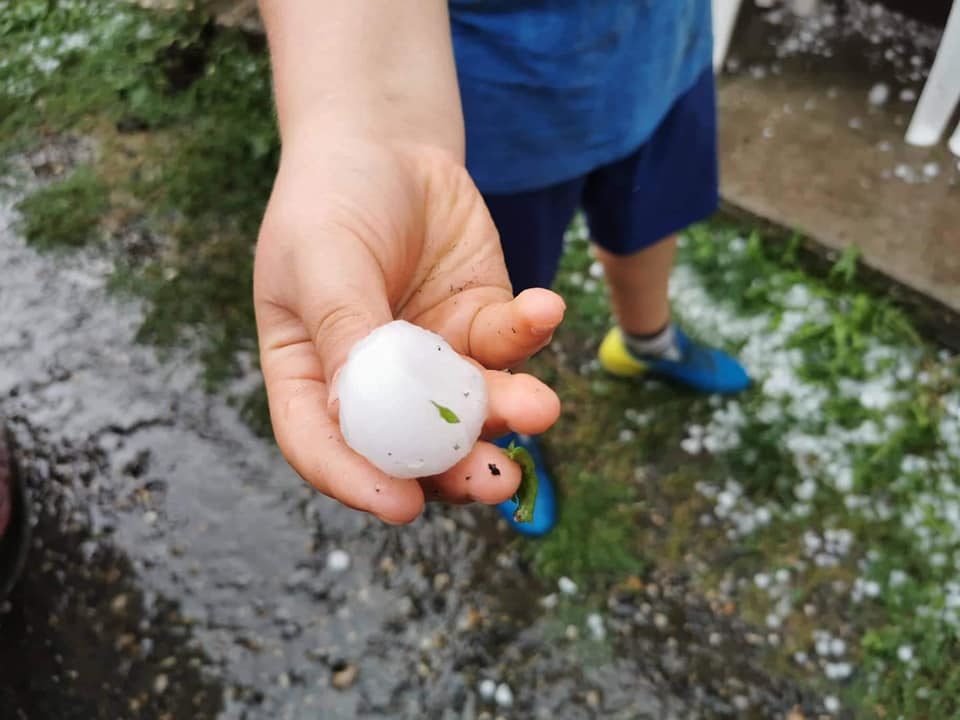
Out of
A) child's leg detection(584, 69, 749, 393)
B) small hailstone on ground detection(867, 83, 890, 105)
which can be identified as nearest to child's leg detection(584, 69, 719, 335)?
child's leg detection(584, 69, 749, 393)

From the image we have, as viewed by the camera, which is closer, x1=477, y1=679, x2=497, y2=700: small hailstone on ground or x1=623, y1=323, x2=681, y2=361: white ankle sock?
x1=477, y1=679, x2=497, y2=700: small hailstone on ground

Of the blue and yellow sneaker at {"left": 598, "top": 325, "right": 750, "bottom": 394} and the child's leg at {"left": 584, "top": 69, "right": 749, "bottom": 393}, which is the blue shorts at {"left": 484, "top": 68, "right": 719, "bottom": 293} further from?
the blue and yellow sneaker at {"left": 598, "top": 325, "right": 750, "bottom": 394}

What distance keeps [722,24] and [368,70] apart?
1.85 m

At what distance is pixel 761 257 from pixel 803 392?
437 mm

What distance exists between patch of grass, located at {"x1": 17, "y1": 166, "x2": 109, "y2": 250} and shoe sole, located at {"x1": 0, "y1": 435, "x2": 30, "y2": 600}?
0.88 meters

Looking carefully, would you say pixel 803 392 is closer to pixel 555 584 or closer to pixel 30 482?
pixel 555 584

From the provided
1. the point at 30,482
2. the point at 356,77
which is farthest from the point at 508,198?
the point at 30,482

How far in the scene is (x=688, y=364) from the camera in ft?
7.07

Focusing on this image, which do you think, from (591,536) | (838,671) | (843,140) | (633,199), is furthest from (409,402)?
(843,140)

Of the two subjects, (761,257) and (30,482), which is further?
(761,257)

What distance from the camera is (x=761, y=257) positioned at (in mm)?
2406

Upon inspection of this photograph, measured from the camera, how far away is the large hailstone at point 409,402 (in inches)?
34.5

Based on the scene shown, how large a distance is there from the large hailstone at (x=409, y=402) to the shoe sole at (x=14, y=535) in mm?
1424

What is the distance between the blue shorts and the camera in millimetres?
1431
